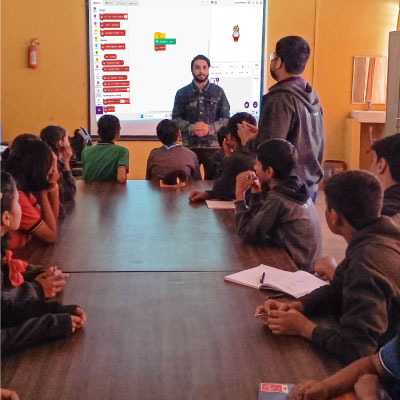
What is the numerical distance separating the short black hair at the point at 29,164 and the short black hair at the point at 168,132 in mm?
1501

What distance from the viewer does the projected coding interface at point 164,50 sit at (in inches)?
236

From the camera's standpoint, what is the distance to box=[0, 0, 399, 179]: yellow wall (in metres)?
6.16

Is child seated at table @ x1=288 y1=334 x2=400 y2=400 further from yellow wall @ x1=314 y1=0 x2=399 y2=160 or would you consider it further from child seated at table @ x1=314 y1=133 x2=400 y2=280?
yellow wall @ x1=314 y1=0 x2=399 y2=160

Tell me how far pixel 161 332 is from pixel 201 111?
3332 mm

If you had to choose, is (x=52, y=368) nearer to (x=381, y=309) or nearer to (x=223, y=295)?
(x=223, y=295)

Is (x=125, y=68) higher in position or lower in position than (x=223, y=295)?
higher

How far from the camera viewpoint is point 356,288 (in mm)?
1403

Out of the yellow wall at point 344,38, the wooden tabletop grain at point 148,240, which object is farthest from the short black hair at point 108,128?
the yellow wall at point 344,38

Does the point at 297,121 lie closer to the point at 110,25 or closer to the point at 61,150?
the point at 61,150

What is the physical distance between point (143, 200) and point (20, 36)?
370 centimetres

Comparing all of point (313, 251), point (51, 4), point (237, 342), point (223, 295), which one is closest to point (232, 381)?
point (237, 342)

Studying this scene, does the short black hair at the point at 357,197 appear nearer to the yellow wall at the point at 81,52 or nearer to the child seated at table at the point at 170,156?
the child seated at table at the point at 170,156

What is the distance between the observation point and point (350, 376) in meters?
1.21

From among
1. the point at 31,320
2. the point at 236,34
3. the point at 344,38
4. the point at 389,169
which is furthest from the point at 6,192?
the point at 344,38
